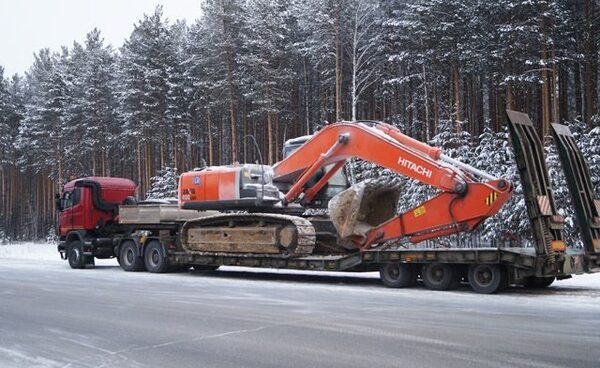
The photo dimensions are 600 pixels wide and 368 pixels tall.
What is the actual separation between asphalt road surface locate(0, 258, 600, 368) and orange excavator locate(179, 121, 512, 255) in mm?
1409

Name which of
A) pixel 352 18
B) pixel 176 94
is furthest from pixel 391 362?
pixel 176 94

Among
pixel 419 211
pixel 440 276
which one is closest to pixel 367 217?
pixel 419 211

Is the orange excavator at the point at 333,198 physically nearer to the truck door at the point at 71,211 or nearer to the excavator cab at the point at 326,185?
the excavator cab at the point at 326,185

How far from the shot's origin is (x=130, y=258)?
1881 centimetres

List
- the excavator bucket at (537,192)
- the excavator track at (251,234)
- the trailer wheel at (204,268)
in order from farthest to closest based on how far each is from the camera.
Result: 1. the trailer wheel at (204,268)
2. the excavator track at (251,234)
3. the excavator bucket at (537,192)

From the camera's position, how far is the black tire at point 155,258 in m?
17.5

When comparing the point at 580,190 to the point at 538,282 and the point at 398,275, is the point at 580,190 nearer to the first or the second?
the point at 538,282

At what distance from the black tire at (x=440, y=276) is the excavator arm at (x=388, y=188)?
0.70 m

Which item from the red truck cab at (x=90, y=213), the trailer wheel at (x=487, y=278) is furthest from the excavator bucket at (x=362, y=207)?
the red truck cab at (x=90, y=213)

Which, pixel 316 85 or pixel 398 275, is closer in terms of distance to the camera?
pixel 398 275

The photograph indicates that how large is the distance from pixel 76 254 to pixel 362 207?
11.1 metres

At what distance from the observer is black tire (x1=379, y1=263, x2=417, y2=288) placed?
41.2 ft

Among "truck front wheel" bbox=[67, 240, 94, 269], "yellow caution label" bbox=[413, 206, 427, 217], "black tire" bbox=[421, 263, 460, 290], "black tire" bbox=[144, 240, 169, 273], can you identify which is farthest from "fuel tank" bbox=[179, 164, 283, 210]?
"truck front wheel" bbox=[67, 240, 94, 269]

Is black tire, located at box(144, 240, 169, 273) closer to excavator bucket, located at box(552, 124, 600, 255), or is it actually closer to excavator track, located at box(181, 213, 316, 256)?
excavator track, located at box(181, 213, 316, 256)
